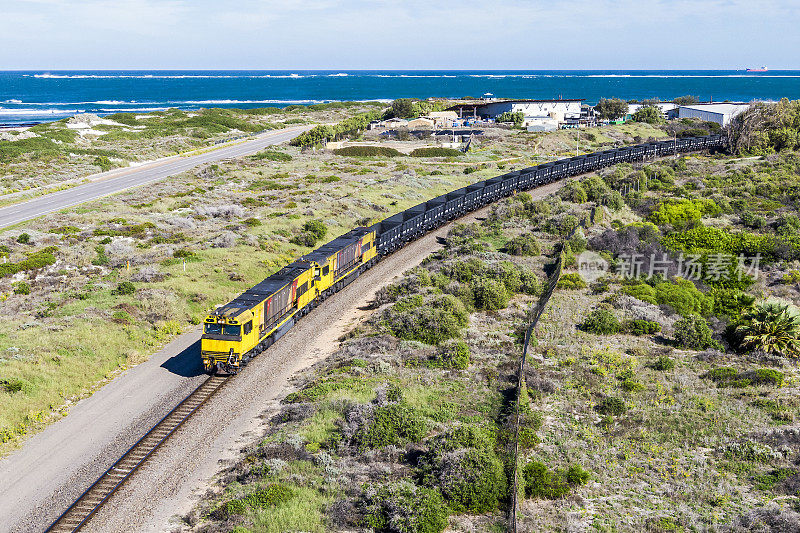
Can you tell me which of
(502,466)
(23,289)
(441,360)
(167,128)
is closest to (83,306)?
(23,289)

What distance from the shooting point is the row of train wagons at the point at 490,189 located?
155 ft

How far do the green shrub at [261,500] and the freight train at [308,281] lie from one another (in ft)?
30.9

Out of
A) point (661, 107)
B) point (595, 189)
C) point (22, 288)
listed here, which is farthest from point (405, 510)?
point (661, 107)

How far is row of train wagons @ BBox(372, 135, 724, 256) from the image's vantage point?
47.2 metres

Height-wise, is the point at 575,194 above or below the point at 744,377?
above

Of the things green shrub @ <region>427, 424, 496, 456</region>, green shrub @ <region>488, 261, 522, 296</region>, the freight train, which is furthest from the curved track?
green shrub @ <region>488, 261, 522, 296</region>

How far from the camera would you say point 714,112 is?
132 m

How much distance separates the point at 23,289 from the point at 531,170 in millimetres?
54945

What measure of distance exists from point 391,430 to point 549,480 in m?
5.66

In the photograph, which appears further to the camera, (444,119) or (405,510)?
(444,119)

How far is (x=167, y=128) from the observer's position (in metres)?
138

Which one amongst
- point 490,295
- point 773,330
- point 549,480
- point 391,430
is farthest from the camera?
point 490,295

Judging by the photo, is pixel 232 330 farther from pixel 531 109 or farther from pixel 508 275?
pixel 531 109

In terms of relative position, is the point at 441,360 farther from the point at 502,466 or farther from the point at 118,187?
the point at 118,187
